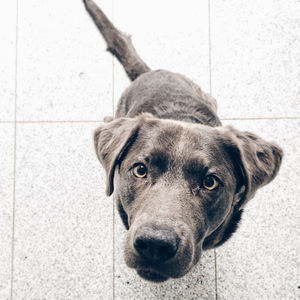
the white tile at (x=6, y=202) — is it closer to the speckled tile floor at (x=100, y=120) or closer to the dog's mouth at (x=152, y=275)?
the speckled tile floor at (x=100, y=120)

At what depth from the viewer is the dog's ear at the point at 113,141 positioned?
5.63ft

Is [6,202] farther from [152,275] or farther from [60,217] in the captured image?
[152,275]

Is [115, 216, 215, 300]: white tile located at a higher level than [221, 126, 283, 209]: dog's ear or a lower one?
lower

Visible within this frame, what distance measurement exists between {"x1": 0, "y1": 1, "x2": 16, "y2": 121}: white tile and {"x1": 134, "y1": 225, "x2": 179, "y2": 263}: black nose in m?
1.82

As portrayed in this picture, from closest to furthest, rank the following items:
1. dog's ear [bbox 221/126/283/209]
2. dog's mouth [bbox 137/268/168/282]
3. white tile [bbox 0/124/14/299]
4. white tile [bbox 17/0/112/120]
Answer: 1. dog's mouth [bbox 137/268/168/282]
2. dog's ear [bbox 221/126/283/209]
3. white tile [bbox 0/124/14/299]
4. white tile [bbox 17/0/112/120]

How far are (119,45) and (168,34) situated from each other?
1.75ft

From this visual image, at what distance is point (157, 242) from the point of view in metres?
1.35

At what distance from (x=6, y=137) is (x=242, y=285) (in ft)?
7.06

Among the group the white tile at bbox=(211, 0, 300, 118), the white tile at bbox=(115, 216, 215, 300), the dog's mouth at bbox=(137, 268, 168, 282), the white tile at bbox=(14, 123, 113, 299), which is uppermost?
the white tile at bbox=(211, 0, 300, 118)

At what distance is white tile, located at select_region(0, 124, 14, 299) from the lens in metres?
2.55

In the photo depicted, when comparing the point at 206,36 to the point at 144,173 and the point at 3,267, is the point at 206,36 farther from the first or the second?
the point at 3,267

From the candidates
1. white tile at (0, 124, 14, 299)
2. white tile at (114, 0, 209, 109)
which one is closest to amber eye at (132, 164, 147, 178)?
white tile at (114, 0, 209, 109)

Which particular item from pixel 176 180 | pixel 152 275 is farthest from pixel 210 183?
pixel 152 275

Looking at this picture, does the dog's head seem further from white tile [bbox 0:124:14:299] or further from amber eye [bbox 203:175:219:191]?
white tile [bbox 0:124:14:299]
